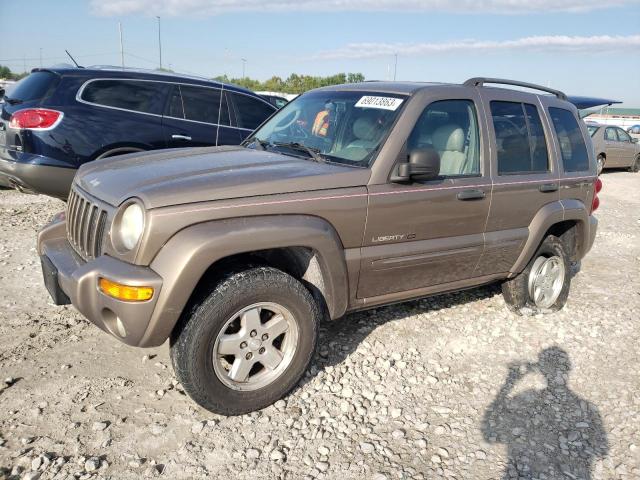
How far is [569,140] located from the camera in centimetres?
456

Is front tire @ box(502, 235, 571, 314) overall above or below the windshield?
below

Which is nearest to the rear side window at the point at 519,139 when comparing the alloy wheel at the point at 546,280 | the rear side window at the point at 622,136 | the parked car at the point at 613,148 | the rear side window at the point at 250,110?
the alloy wheel at the point at 546,280

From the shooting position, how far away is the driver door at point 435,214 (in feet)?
10.7

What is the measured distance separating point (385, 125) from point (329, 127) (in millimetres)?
451

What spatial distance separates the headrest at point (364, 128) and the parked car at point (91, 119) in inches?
108

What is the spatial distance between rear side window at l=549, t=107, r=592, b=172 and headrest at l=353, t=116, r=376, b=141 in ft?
6.03

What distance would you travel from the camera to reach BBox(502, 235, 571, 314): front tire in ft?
14.9

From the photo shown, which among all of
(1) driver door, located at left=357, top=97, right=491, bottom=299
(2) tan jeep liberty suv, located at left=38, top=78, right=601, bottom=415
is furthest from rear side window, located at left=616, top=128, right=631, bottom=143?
(1) driver door, located at left=357, top=97, right=491, bottom=299

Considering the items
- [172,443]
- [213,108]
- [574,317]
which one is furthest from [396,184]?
[213,108]

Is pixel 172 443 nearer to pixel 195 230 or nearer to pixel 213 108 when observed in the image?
pixel 195 230

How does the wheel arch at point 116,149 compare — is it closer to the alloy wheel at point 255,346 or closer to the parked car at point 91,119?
the parked car at point 91,119

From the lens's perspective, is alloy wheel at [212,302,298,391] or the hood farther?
alloy wheel at [212,302,298,391]

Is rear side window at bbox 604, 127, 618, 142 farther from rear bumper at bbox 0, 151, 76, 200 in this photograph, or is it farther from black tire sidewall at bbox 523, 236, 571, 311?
rear bumper at bbox 0, 151, 76, 200

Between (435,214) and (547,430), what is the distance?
1437mm
